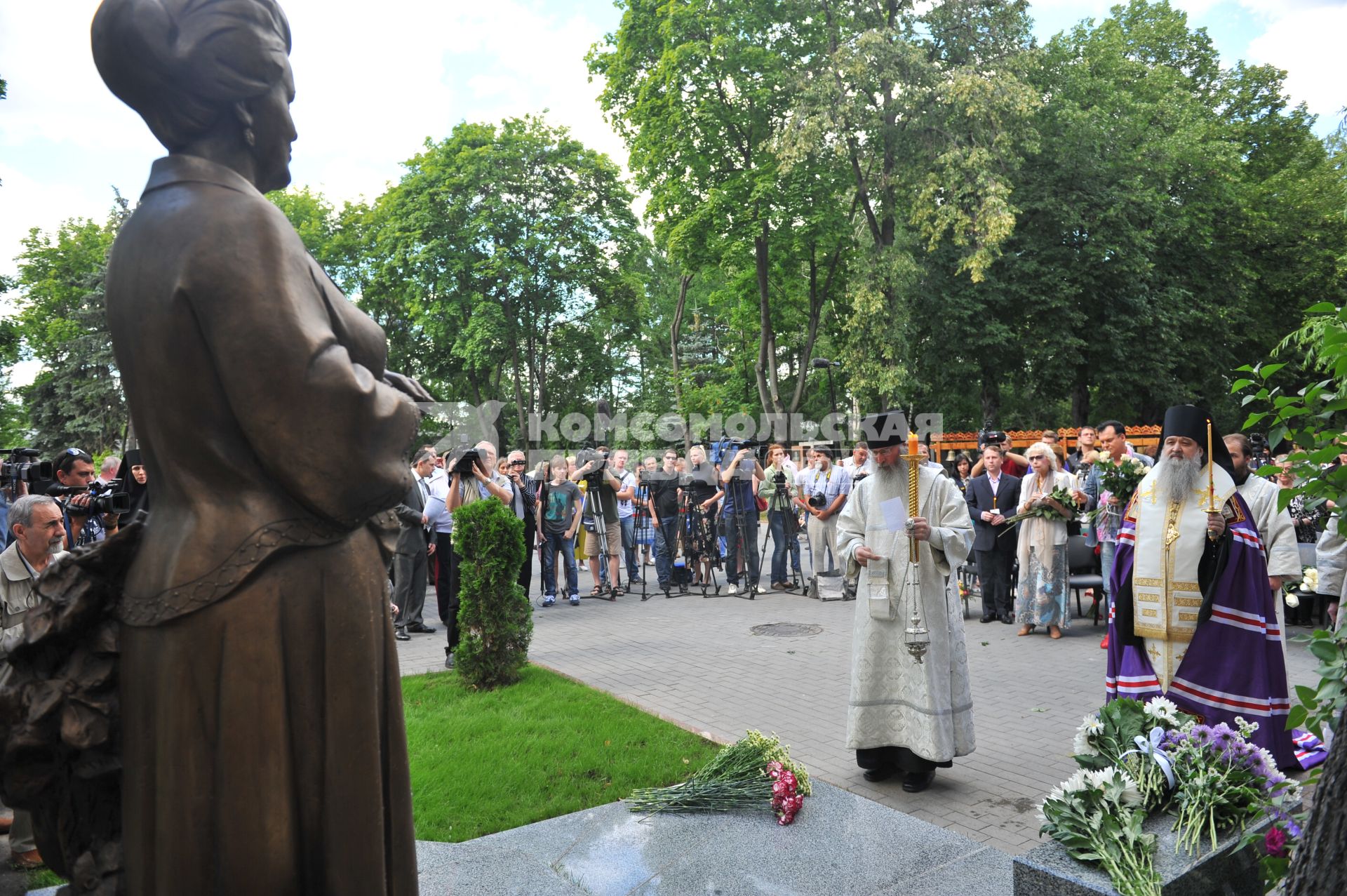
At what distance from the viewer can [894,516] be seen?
5629 millimetres

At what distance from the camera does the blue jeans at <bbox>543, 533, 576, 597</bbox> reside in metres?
13.1

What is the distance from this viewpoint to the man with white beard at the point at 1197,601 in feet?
18.3

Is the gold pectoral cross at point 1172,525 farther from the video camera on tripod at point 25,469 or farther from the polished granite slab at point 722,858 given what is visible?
the video camera on tripod at point 25,469

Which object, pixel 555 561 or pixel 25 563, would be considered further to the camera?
pixel 555 561

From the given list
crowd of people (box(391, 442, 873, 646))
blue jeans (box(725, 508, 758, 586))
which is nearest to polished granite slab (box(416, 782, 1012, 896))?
crowd of people (box(391, 442, 873, 646))

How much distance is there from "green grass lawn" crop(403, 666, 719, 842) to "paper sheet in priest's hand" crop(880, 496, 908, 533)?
191 centimetres

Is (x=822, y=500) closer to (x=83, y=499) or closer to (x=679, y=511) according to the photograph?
(x=679, y=511)

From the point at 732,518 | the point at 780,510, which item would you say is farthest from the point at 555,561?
the point at 780,510

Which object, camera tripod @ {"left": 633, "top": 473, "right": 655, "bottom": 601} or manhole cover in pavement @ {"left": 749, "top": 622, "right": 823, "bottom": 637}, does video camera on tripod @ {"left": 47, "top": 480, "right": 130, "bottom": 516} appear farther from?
camera tripod @ {"left": 633, "top": 473, "right": 655, "bottom": 601}

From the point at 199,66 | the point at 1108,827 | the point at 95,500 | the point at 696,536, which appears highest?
the point at 199,66

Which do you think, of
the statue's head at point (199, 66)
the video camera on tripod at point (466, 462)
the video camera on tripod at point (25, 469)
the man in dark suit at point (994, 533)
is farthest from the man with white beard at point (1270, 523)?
the video camera on tripod at point (25, 469)

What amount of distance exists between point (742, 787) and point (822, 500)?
9034 mm

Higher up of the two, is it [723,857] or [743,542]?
[743,542]

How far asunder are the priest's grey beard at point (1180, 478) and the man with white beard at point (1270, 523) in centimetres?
24
